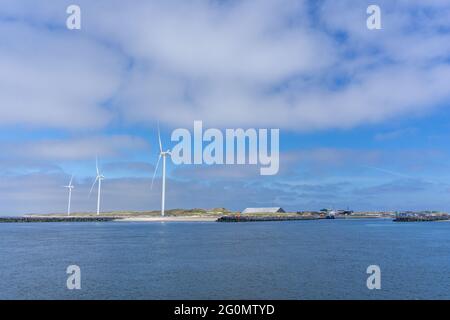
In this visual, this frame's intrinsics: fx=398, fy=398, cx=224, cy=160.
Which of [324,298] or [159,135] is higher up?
[159,135]

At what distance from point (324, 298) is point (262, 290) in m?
6.18

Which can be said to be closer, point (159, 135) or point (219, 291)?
point (219, 291)

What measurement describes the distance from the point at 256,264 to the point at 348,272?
1268cm

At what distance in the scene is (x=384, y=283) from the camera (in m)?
43.3

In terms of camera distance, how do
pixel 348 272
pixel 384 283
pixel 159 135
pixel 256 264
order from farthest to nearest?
pixel 159 135 < pixel 256 264 < pixel 348 272 < pixel 384 283

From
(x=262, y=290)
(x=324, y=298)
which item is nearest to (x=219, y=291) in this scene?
(x=262, y=290)

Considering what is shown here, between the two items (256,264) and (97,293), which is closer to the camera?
(97,293)

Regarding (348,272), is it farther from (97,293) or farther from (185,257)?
(97,293)
